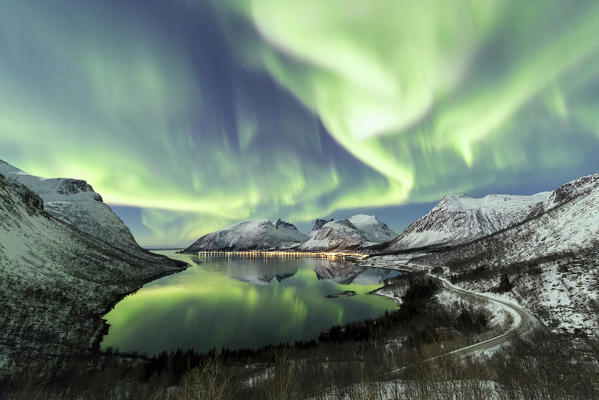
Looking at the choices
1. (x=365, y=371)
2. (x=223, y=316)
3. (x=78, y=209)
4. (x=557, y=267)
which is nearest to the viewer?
(x=365, y=371)

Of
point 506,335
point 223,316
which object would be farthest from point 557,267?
point 223,316

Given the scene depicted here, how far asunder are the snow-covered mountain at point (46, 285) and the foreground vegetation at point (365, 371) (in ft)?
25.0

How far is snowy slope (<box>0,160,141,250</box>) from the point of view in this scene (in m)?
136

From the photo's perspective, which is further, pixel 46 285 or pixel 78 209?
pixel 78 209

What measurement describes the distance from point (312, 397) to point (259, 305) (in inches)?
2280

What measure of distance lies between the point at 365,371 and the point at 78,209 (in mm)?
184502

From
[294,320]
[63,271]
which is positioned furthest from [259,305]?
[63,271]

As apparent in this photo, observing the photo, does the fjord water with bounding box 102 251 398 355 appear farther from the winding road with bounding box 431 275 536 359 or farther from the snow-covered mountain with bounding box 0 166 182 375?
the winding road with bounding box 431 275 536 359

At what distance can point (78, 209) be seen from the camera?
146375mm

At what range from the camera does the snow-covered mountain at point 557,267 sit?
3284 centimetres

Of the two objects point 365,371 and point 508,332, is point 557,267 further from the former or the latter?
point 365,371

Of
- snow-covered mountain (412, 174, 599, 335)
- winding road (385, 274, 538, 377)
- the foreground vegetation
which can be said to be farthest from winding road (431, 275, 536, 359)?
snow-covered mountain (412, 174, 599, 335)

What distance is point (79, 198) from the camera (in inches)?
6865

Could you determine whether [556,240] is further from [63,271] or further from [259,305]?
[63,271]
